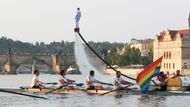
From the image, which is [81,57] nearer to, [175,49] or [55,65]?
[175,49]

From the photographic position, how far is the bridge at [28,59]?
169m

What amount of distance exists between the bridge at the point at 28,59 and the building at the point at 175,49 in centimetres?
2805

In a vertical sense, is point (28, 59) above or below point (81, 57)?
above

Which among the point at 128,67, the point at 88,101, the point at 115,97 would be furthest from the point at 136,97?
the point at 128,67

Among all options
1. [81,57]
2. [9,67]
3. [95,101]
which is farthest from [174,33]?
[95,101]

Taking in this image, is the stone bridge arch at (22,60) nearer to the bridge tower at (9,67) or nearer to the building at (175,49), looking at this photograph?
the bridge tower at (9,67)

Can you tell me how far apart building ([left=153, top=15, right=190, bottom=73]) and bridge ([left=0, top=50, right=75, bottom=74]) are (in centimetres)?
2805

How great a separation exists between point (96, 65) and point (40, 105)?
12.6 m

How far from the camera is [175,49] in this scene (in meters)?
156

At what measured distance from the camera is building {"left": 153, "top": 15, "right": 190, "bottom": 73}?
6019 inches

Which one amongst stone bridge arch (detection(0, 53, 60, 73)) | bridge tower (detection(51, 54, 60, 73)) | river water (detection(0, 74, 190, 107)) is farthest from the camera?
bridge tower (detection(51, 54, 60, 73))

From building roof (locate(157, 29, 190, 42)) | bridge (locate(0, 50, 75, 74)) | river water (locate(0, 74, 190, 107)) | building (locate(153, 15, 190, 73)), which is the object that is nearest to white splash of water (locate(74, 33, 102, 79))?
river water (locate(0, 74, 190, 107))

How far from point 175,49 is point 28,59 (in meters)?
40.6

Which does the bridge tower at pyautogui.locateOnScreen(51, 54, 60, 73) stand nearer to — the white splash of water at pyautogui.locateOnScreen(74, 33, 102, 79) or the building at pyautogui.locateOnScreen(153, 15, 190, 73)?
the building at pyautogui.locateOnScreen(153, 15, 190, 73)
